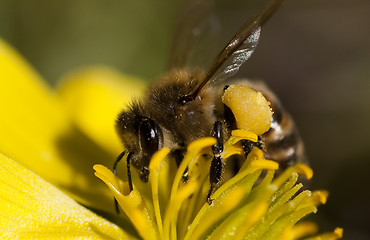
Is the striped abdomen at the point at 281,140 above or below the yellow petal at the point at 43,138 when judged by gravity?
above

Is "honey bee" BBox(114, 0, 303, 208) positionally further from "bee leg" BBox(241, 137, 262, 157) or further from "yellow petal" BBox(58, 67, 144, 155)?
"yellow petal" BBox(58, 67, 144, 155)

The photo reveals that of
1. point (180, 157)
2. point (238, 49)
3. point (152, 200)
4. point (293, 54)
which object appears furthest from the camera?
point (293, 54)

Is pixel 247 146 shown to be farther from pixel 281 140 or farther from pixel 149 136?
pixel 149 136

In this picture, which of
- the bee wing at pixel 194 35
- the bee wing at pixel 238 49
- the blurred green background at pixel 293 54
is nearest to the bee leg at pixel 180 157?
the bee wing at pixel 238 49

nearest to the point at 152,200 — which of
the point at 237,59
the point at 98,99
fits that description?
the point at 237,59

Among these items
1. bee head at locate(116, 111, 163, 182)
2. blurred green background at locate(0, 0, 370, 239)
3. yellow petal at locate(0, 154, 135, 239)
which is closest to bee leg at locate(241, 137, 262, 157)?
bee head at locate(116, 111, 163, 182)

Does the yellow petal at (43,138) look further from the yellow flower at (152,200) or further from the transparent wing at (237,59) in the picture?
the transparent wing at (237,59)
